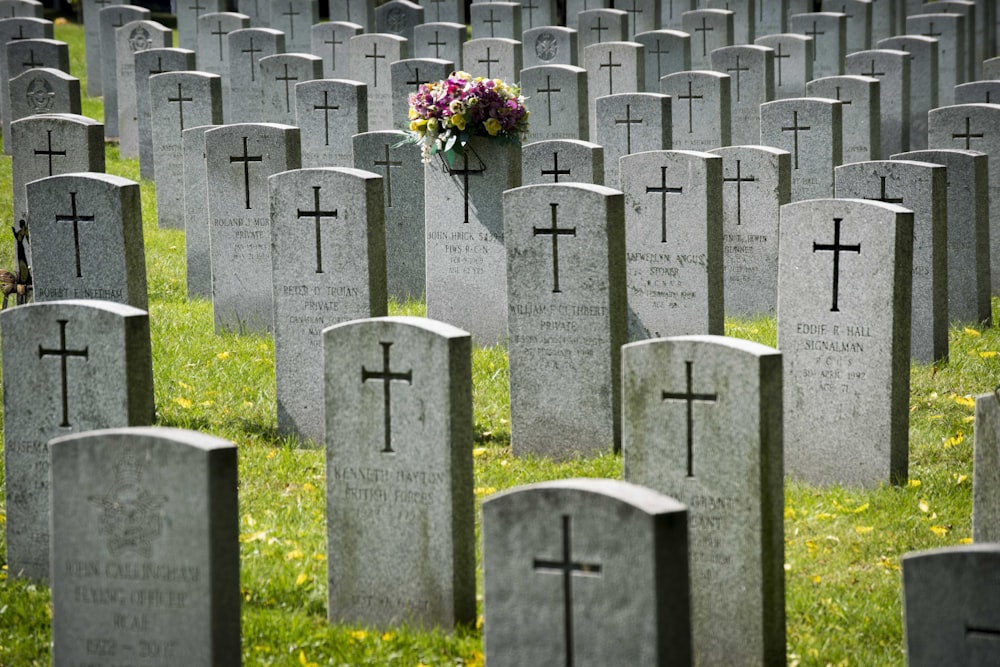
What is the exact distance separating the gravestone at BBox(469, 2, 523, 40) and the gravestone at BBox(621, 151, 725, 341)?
13600 mm

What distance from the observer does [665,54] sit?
19.7 metres

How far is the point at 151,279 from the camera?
13125mm

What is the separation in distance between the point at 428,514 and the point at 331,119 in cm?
801

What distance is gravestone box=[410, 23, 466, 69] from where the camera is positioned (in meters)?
21.4

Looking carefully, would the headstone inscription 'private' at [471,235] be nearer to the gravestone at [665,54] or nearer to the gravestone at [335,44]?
the gravestone at [665,54]

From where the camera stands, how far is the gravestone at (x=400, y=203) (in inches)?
474

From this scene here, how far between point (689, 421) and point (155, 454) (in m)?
2.09

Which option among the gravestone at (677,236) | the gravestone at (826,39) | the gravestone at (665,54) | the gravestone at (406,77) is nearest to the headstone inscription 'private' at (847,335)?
the gravestone at (677,236)

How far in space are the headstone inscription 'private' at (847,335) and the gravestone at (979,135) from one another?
16.6 feet

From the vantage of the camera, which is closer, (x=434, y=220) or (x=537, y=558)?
(x=537, y=558)

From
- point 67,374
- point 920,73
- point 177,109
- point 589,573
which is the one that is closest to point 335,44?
point 177,109

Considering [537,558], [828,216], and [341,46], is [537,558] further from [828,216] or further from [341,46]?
[341,46]

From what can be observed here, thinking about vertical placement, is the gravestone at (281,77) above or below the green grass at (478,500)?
above

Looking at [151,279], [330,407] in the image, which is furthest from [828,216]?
[151,279]
